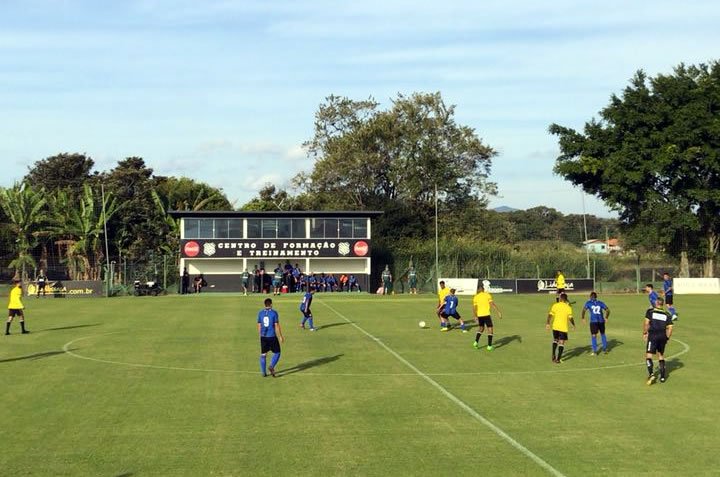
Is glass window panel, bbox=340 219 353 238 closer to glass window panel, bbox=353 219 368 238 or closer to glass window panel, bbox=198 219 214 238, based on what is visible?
glass window panel, bbox=353 219 368 238

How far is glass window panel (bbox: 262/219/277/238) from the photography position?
62.6 m

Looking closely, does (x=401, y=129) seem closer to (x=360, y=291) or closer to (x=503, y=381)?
(x=360, y=291)

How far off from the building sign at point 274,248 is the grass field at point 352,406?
102 feet

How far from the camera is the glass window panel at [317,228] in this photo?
63188 mm

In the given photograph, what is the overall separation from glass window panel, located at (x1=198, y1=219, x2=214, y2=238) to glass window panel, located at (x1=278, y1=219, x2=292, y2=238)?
210 inches

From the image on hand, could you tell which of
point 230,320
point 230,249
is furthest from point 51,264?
point 230,320

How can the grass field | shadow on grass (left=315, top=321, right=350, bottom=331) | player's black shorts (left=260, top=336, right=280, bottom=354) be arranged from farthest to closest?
shadow on grass (left=315, top=321, right=350, bottom=331)
player's black shorts (left=260, top=336, right=280, bottom=354)
the grass field

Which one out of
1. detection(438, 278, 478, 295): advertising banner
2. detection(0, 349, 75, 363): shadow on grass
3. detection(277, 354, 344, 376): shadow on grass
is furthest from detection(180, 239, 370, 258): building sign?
detection(277, 354, 344, 376): shadow on grass

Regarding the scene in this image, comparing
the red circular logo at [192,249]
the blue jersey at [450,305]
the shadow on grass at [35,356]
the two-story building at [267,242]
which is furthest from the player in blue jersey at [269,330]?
the red circular logo at [192,249]

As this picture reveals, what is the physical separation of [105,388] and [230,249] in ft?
145

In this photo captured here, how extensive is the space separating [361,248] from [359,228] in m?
1.68

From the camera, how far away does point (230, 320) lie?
3538cm

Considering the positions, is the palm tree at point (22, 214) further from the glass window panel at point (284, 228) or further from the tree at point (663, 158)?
the tree at point (663, 158)

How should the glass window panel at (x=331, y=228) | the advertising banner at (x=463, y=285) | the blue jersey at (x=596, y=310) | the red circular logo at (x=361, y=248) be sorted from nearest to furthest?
1. the blue jersey at (x=596, y=310)
2. the advertising banner at (x=463, y=285)
3. the red circular logo at (x=361, y=248)
4. the glass window panel at (x=331, y=228)
